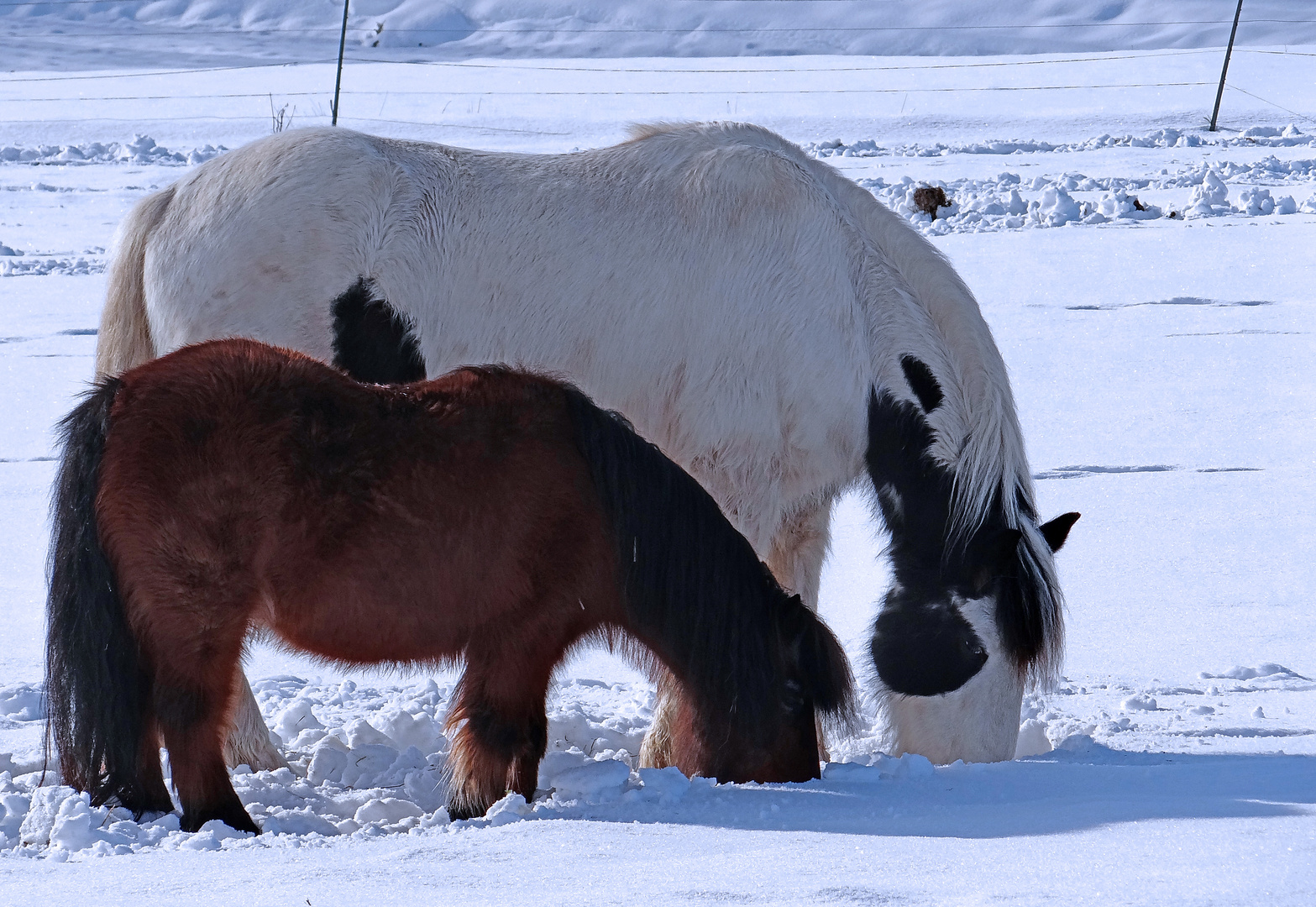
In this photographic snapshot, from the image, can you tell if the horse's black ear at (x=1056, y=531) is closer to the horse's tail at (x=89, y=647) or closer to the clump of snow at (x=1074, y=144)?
the horse's tail at (x=89, y=647)

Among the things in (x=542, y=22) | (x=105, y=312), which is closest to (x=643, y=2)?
(x=542, y=22)

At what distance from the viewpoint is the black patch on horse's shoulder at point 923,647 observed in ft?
11.8

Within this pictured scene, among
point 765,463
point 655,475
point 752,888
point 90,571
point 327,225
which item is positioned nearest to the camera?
point 752,888

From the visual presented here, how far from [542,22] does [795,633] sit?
79212 millimetres

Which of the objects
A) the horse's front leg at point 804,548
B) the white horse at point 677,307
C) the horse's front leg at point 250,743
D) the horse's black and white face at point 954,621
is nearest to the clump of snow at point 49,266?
the white horse at point 677,307

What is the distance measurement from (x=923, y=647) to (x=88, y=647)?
2.06 m

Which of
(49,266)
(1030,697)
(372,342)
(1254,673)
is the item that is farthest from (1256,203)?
(372,342)

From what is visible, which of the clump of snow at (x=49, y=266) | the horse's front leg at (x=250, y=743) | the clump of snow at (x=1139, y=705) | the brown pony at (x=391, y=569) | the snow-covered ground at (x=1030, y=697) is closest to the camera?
the snow-covered ground at (x=1030, y=697)

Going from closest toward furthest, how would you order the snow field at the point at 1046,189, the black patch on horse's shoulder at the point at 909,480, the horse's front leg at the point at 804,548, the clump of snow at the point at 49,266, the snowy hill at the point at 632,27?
1. the black patch on horse's shoulder at the point at 909,480
2. the horse's front leg at the point at 804,548
3. the clump of snow at the point at 49,266
4. the snow field at the point at 1046,189
5. the snowy hill at the point at 632,27

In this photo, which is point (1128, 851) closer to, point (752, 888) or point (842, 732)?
point (752, 888)

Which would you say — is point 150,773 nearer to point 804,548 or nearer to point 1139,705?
point 804,548

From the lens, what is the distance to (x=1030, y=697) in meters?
4.11

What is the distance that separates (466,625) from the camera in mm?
3047

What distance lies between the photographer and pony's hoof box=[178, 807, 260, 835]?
2951 mm
